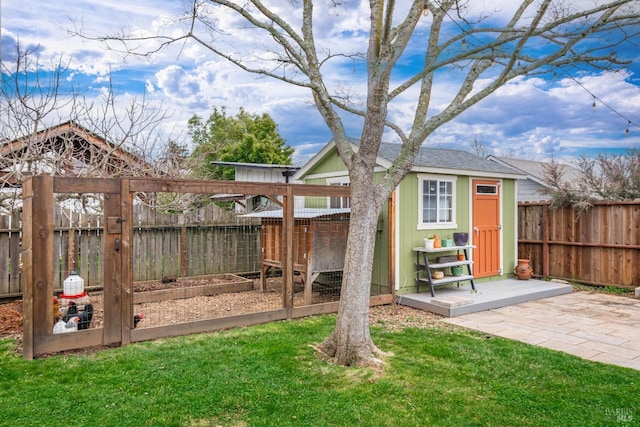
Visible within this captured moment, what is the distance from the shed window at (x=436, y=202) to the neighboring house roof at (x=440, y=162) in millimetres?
214

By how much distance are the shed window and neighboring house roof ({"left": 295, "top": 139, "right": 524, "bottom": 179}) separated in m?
0.21

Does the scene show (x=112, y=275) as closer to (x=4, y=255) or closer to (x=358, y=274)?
(x=358, y=274)

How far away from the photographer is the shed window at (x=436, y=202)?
701cm

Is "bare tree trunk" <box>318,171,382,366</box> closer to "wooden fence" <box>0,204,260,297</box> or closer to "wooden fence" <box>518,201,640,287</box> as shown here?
"wooden fence" <box>0,204,260,297</box>

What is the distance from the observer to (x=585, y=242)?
8266mm

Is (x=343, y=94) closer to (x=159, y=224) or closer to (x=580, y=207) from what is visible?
(x=159, y=224)

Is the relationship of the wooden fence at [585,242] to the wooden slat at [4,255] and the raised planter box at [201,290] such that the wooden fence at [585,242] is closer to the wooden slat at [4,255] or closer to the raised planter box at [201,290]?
the raised planter box at [201,290]

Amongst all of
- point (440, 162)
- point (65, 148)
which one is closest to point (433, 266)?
point (440, 162)

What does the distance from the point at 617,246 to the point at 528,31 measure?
6144 millimetres

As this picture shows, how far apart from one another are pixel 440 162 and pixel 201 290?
4673 millimetres

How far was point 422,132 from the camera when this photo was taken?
417 centimetres

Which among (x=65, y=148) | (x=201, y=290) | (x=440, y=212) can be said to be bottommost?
(x=201, y=290)

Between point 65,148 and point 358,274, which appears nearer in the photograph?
point 358,274

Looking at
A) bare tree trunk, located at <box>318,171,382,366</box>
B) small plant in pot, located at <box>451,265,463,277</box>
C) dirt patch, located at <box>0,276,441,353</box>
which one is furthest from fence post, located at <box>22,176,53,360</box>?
small plant in pot, located at <box>451,265,463,277</box>
